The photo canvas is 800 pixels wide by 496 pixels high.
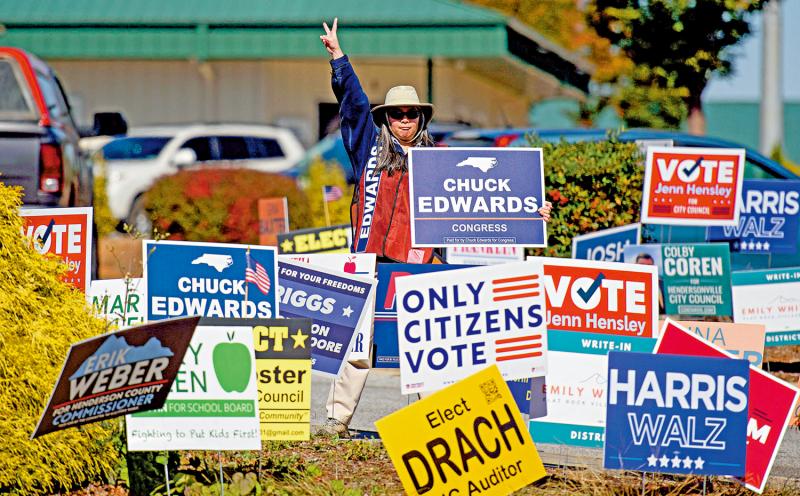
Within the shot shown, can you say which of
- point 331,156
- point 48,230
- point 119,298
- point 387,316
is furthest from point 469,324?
point 331,156

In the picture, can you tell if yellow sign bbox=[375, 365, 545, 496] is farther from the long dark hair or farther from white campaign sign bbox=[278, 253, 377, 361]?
the long dark hair

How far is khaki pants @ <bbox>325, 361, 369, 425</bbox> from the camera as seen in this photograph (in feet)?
22.1

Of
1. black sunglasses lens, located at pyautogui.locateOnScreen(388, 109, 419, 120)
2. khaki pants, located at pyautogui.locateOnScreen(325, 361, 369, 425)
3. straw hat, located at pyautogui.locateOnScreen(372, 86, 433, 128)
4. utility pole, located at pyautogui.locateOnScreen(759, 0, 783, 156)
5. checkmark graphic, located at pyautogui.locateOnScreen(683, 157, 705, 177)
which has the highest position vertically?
utility pole, located at pyautogui.locateOnScreen(759, 0, 783, 156)

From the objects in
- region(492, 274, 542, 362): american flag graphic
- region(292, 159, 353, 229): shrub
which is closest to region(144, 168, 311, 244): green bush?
region(292, 159, 353, 229): shrub

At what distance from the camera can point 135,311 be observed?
621cm

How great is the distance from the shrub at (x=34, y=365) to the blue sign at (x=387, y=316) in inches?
66.6

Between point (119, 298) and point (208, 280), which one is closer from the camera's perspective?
point (208, 280)

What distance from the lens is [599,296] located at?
19.9 ft

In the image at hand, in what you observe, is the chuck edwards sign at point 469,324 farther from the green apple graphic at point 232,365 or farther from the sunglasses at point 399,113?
the sunglasses at point 399,113

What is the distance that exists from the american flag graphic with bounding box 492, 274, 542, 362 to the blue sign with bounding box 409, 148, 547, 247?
1201 mm

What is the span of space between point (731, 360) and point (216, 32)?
20.9 m

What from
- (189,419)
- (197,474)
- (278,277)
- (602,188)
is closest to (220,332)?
(189,419)

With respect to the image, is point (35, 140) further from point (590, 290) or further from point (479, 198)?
point (590, 290)

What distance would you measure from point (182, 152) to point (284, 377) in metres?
15.7
